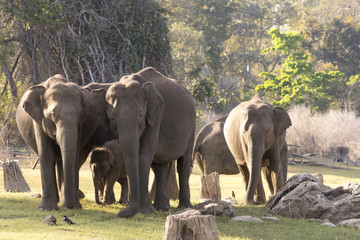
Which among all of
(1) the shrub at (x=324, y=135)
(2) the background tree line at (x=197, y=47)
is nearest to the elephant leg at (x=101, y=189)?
(2) the background tree line at (x=197, y=47)

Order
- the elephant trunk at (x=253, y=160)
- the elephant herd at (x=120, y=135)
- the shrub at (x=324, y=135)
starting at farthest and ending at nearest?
the shrub at (x=324, y=135), the elephant trunk at (x=253, y=160), the elephant herd at (x=120, y=135)

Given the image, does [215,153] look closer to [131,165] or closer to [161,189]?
[161,189]

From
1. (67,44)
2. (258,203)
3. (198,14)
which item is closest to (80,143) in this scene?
(258,203)

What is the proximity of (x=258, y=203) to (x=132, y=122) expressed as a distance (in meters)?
4.55

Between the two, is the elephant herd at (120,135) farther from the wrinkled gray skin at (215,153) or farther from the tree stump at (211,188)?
the wrinkled gray skin at (215,153)

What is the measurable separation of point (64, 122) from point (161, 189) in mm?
2211

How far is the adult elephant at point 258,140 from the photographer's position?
543 inches

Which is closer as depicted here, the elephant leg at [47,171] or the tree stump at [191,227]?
the tree stump at [191,227]

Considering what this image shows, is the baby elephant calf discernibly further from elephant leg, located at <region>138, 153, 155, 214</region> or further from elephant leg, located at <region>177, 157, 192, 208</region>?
elephant leg, located at <region>138, 153, 155, 214</region>

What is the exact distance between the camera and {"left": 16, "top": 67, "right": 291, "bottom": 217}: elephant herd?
10500mm

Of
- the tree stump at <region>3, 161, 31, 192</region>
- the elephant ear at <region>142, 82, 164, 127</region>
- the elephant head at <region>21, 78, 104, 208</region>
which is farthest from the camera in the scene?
the tree stump at <region>3, 161, 31, 192</region>

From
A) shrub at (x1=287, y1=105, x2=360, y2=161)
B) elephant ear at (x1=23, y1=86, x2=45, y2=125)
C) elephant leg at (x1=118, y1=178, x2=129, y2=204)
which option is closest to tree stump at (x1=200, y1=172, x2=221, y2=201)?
elephant leg at (x1=118, y1=178, x2=129, y2=204)

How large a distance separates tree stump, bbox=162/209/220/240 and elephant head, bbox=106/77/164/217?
136 inches

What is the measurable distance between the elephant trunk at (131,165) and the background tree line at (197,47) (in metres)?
7.11
